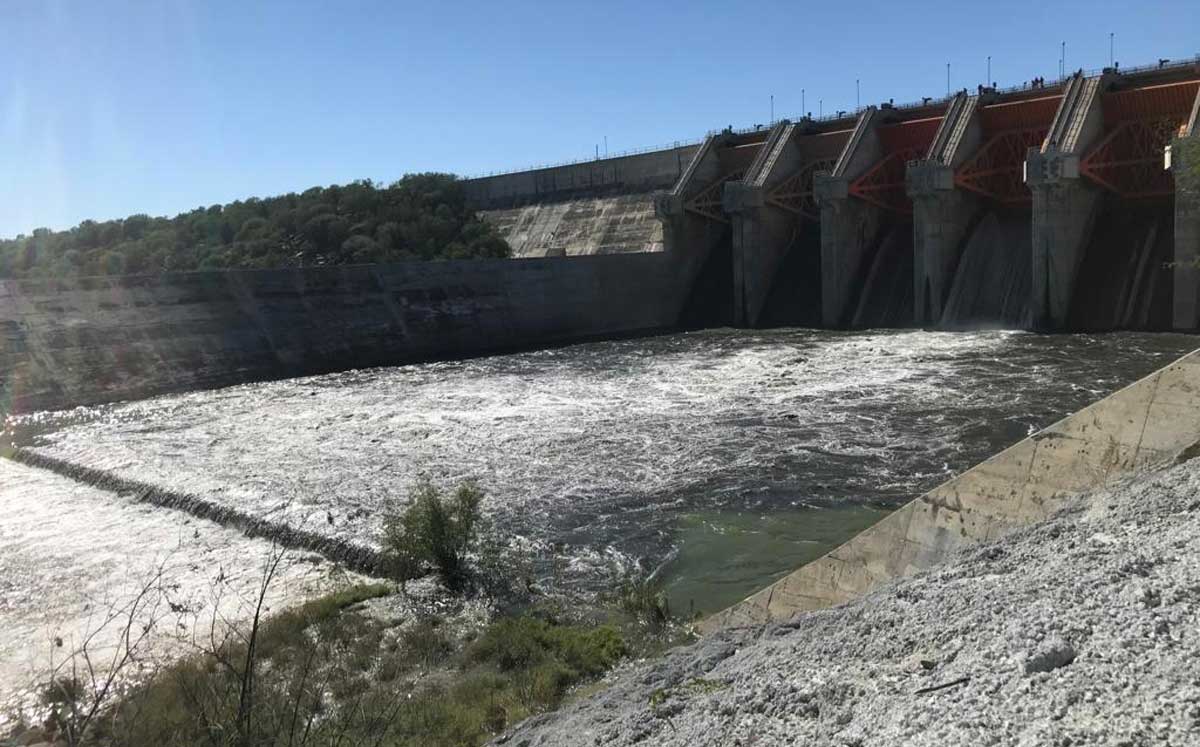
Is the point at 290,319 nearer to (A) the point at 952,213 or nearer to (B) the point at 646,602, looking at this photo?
(A) the point at 952,213

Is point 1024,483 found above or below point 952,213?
below

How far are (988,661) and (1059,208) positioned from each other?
24.8 metres

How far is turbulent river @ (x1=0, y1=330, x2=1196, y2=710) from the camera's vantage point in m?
11.1

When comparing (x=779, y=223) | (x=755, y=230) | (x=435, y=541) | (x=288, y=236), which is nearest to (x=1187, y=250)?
(x=755, y=230)

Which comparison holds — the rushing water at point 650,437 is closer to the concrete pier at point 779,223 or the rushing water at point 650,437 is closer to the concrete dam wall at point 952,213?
A: the concrete dam wall at point 952,213

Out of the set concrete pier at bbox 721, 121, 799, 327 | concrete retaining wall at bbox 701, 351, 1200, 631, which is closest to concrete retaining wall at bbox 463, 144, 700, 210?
concrete pier at bbox 721, 121, 799, 327

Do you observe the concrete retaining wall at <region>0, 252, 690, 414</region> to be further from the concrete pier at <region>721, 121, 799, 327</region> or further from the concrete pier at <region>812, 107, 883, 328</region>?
the concrete pier at <region>812, 107, 883, 328</region>

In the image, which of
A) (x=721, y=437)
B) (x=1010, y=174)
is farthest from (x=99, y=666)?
(x=1010, y=174)

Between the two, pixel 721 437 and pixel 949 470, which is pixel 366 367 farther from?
pixel 949 470

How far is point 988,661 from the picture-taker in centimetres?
414

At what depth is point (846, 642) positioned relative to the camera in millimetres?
5211

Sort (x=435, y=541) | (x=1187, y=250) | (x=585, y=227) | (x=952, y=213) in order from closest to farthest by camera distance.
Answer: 1. (x=435, y=541)
2. (x=1187, y=250)
3. (x=952, y=213)
4. (x=585, y=227)

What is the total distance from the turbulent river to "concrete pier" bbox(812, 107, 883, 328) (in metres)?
5.05

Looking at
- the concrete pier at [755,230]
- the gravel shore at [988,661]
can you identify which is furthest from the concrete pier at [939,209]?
the gravel shore at [988,661]
